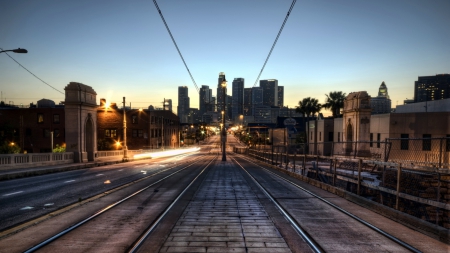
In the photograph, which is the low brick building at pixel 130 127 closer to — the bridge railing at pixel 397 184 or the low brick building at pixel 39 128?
the low brick building at pixel 39 128

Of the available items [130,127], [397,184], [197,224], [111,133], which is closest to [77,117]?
[197,224]

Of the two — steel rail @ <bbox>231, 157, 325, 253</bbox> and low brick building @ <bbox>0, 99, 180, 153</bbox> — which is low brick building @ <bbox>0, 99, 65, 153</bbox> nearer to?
low brick building @ <bbox>0, 99, 180, 153</bbox>

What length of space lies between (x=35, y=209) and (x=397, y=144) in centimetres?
2967

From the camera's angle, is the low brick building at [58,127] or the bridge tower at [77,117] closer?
the bridge tower at [77,117]

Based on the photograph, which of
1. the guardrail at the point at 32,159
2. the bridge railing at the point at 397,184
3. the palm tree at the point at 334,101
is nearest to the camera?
the bridge railing at the point at 397,184

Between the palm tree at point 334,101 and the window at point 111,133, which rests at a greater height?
the palm tree at point 334,101

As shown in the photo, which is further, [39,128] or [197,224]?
[39,128]

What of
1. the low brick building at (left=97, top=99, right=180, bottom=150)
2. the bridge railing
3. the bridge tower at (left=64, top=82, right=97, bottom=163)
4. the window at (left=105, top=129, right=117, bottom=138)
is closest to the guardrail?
the bridge tower at (left=64, top=82, right=97, bottom=163)

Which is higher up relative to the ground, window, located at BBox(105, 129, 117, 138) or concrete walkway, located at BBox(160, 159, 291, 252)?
window, located at BBox(105, 129, 117, 138)

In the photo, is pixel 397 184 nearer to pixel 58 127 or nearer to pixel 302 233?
pixel 302 233

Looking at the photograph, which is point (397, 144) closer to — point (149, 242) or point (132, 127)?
point (149, 242)

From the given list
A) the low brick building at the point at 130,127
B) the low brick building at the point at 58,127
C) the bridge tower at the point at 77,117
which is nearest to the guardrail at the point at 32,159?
the bridge tower at the point at 77,117

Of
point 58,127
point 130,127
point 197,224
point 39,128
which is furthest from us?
point 130,127

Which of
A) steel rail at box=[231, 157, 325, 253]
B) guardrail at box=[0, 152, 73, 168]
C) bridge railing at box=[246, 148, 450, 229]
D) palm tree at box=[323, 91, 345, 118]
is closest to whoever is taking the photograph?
steel rail at box=[231, 157, 325, 253]
